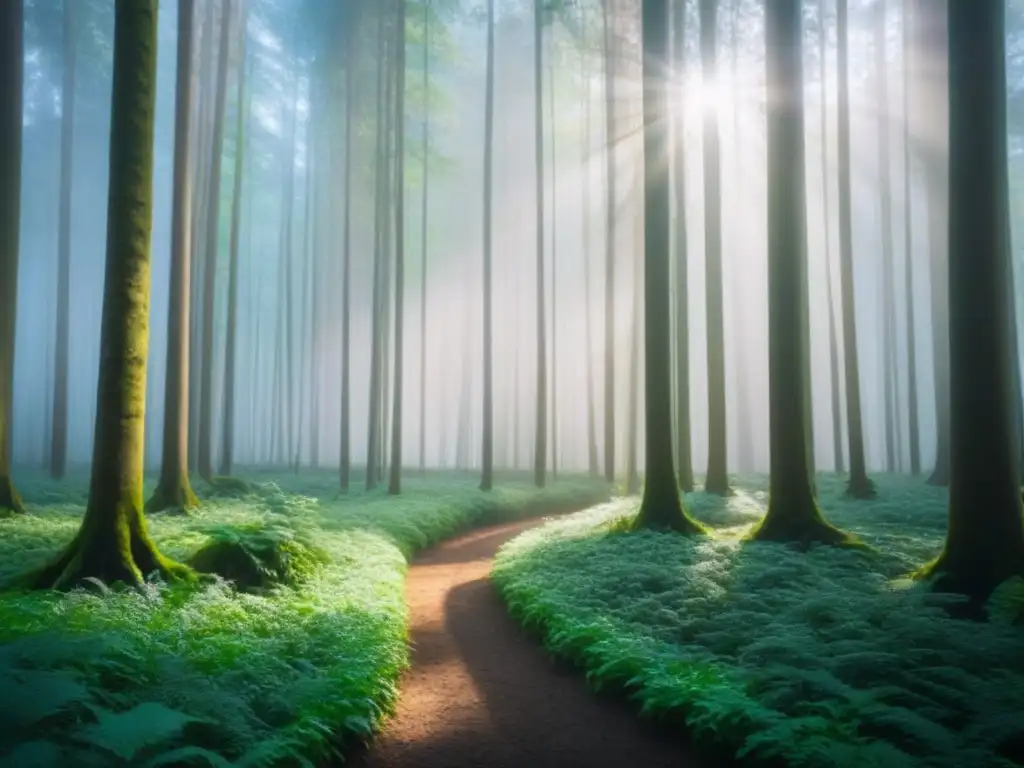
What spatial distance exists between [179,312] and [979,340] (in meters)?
13.3

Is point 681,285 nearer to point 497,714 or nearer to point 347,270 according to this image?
point 347,270

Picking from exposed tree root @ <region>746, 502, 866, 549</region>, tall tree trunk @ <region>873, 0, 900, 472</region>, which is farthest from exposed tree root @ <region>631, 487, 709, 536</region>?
tall tree trunk @ <region>873, 0, 900, 472</region>

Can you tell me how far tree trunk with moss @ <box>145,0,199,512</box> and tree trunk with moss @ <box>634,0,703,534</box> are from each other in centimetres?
916

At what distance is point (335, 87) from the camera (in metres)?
23.6

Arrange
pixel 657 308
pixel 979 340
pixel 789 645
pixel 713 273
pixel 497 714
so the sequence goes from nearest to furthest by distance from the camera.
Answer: pixel 789 645, pixel 497 714, pixel 979 340, pixel 657 308, pixel 713 273

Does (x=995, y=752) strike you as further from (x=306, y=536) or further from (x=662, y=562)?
(x=306, y=536)

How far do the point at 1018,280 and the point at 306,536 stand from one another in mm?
35541

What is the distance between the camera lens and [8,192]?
12.2 meters

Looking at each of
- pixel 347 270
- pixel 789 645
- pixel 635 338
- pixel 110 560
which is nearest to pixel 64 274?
pixel 347 270

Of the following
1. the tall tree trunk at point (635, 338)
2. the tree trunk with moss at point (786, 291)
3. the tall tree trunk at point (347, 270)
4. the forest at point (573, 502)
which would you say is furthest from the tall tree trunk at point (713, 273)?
the tall tree trunk at point (347, 270)

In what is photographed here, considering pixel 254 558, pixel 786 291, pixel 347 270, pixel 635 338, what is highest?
pixel 347 270

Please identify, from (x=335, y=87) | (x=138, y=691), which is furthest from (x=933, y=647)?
(x=335, y=87)

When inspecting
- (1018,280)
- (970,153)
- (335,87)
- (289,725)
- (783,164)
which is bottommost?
(289,725)

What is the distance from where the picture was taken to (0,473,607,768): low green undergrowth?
3.42m
